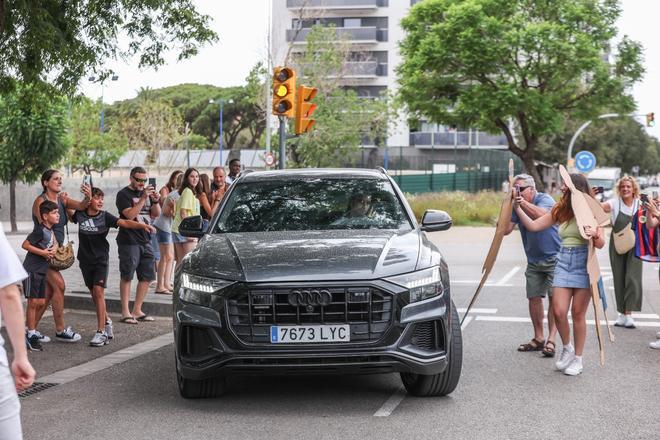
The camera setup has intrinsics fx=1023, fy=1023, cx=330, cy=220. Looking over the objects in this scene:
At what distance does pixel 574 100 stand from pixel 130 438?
3983cm

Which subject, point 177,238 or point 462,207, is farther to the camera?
point 462,207

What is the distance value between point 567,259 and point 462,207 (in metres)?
26.9

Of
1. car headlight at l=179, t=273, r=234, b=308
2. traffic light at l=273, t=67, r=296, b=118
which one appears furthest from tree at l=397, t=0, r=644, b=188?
car headlight at l=179, t=273, r=234, b=308

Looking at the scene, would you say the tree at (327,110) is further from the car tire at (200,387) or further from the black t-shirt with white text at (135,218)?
the car tire at (200,387)

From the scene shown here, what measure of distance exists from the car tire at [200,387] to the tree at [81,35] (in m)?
6.79

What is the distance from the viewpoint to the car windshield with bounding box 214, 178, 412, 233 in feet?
25.3

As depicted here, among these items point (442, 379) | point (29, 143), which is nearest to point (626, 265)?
point (442, 379)

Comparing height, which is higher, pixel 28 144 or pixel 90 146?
pixel 28 144

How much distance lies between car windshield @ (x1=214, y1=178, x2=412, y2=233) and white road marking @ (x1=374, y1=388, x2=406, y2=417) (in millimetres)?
1234

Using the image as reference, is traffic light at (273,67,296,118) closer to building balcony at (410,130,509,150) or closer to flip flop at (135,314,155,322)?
flip flop at (135,314,155,322)

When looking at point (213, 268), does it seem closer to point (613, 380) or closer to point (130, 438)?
point (130, 438)

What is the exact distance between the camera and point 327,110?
1925 inches

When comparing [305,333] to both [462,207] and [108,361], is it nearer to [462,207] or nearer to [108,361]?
[108,361]

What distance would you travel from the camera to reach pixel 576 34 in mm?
41594
